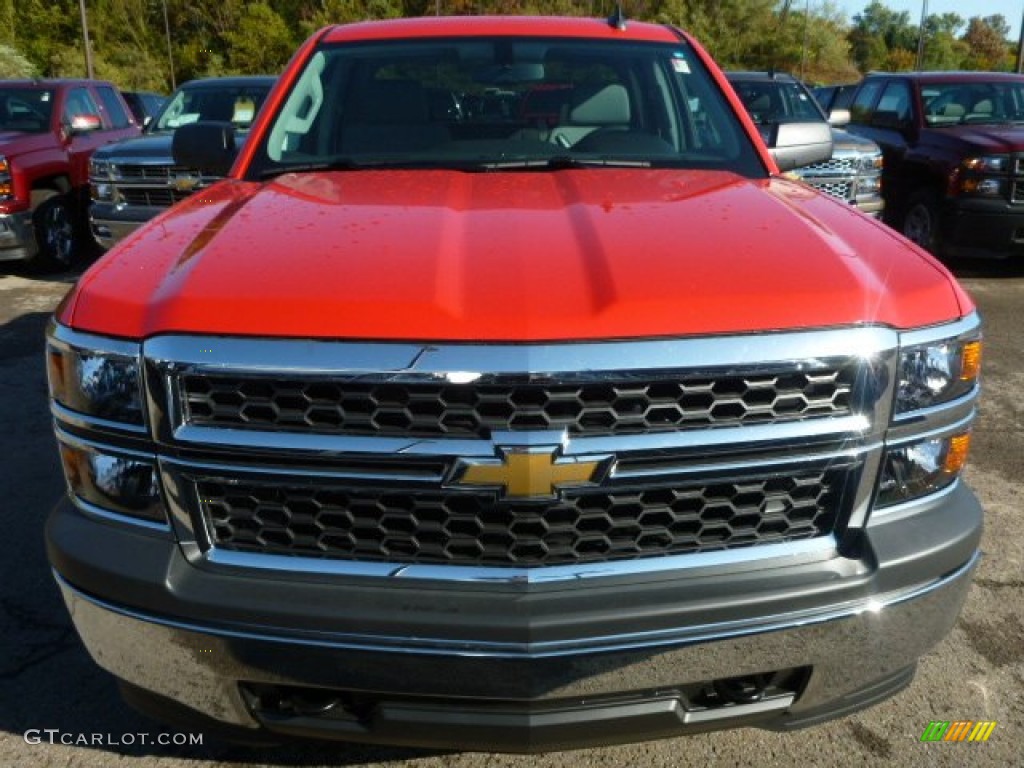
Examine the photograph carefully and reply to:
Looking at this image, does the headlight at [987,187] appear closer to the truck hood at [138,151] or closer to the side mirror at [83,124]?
the truck hood at [138,151]

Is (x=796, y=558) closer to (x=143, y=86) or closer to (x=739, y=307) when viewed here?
(x=739, y=307)

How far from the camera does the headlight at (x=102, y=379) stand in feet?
6.19

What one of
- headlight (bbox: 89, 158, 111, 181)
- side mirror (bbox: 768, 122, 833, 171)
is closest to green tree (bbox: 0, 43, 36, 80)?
headlight (bbox: 89, 158, 111, 181)

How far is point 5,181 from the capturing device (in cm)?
847

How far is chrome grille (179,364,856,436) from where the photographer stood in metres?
1.78

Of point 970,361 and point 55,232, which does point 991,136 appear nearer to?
point 970,361

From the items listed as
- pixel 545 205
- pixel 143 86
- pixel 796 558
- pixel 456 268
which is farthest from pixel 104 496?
pixel 143 86

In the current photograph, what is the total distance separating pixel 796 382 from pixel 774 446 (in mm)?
134

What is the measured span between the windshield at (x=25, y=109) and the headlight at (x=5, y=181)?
4.07ft

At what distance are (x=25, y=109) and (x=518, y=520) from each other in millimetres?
9806

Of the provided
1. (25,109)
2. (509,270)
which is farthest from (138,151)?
(509,270)

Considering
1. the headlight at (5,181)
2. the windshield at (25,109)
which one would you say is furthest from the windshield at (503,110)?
the windshield at (25,109)

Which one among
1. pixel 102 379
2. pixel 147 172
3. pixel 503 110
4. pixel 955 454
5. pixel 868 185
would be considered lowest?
pixel 868 185

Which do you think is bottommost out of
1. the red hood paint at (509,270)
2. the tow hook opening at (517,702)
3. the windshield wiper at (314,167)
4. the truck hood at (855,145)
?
the tow hook opening at (517,702)
